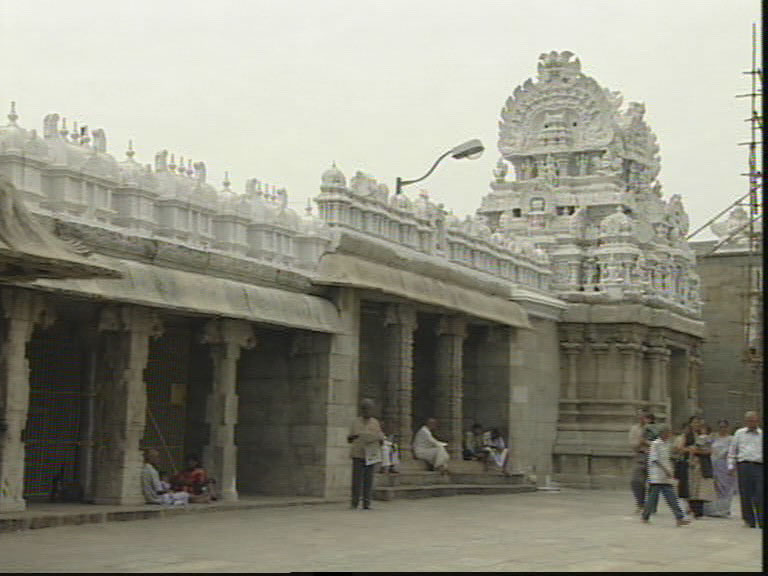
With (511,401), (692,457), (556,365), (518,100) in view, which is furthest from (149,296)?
(518,100)

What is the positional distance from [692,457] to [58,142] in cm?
907

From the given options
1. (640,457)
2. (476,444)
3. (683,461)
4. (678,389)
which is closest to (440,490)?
(476,444)

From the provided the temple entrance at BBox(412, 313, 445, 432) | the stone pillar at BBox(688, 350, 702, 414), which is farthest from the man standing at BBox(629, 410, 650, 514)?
the stone pillar at BBox(688, 350, 702, 414)

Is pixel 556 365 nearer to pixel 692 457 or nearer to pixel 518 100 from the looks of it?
pixel 518 100

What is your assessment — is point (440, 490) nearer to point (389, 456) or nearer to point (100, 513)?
point (389, 456)

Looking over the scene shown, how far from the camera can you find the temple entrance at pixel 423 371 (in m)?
25.3

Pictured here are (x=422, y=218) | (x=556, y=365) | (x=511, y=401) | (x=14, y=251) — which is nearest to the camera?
(x=14, y=251)

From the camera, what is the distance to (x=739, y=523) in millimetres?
17219

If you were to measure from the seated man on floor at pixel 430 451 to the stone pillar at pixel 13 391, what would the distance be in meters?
8.75

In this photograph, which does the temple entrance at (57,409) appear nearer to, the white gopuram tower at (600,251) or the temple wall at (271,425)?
the temple wall at (271,425)

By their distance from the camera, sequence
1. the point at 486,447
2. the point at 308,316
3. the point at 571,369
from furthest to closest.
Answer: the point at 571,369 → the point at 486,447 → the point at 308,316

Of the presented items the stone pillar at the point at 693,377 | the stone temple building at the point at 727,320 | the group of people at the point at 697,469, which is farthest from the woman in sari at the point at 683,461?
the stone temple building at the point at 727,320

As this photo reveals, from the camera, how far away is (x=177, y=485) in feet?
57.4

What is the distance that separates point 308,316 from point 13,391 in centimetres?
526
